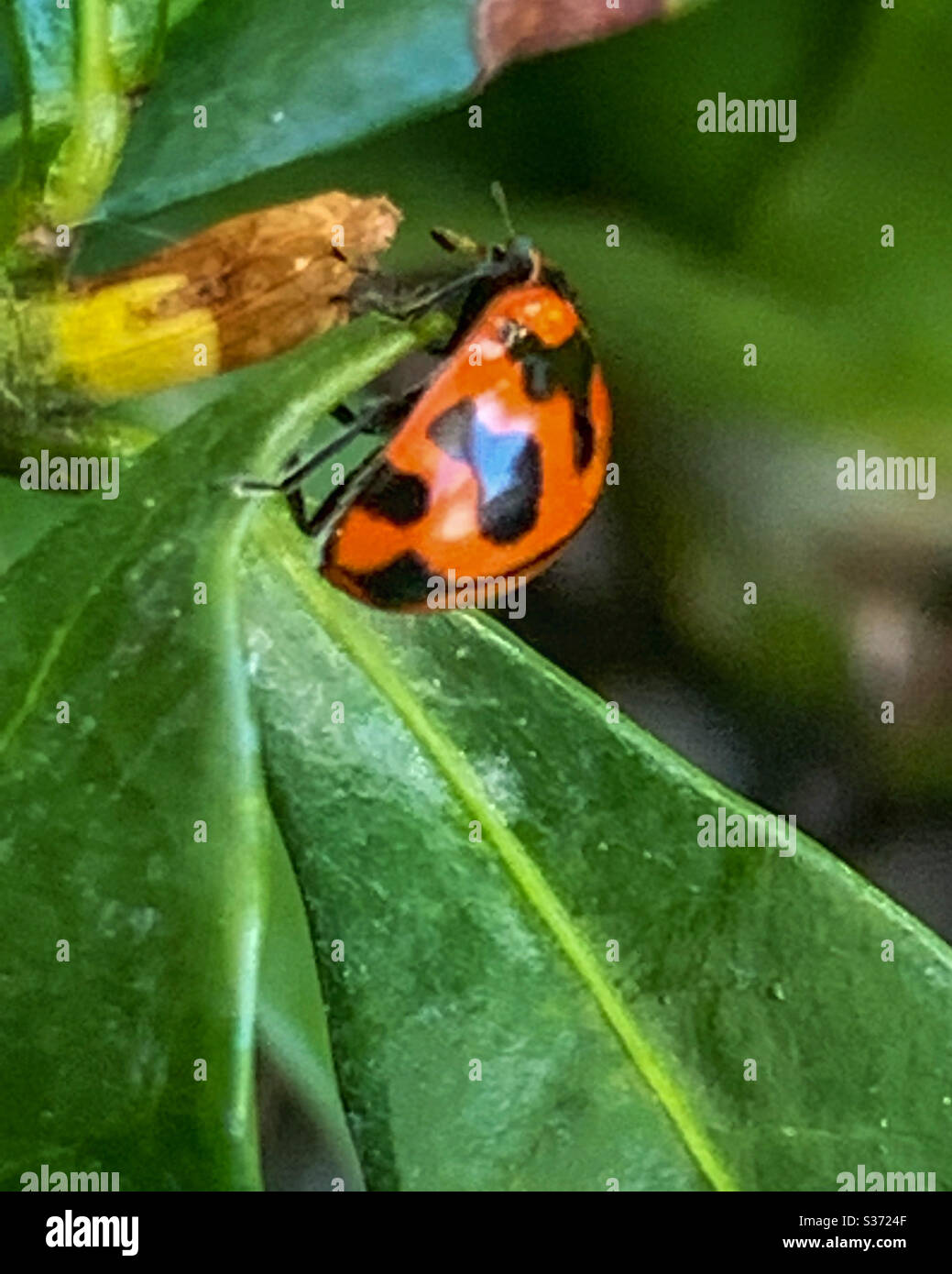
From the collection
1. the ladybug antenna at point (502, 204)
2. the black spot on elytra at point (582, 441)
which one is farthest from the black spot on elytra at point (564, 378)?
the ladybug antenna at point (502, 204)

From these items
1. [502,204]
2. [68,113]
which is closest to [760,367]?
[502,204]

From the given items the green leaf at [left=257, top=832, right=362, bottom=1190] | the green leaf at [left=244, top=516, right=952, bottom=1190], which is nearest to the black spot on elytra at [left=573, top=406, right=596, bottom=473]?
the green leaf at [left=244, top=516, right=952, bottom=1190]

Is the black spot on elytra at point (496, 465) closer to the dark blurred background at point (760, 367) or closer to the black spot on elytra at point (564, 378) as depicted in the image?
the black spot on elytra at point (564, 378)

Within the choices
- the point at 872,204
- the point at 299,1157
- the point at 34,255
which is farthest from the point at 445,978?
the point at 872,204

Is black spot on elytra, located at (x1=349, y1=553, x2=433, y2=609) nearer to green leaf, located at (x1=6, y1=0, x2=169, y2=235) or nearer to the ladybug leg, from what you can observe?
the ladybug leg

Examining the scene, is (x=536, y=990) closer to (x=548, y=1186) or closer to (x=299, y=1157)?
(x=548, y=1186)
